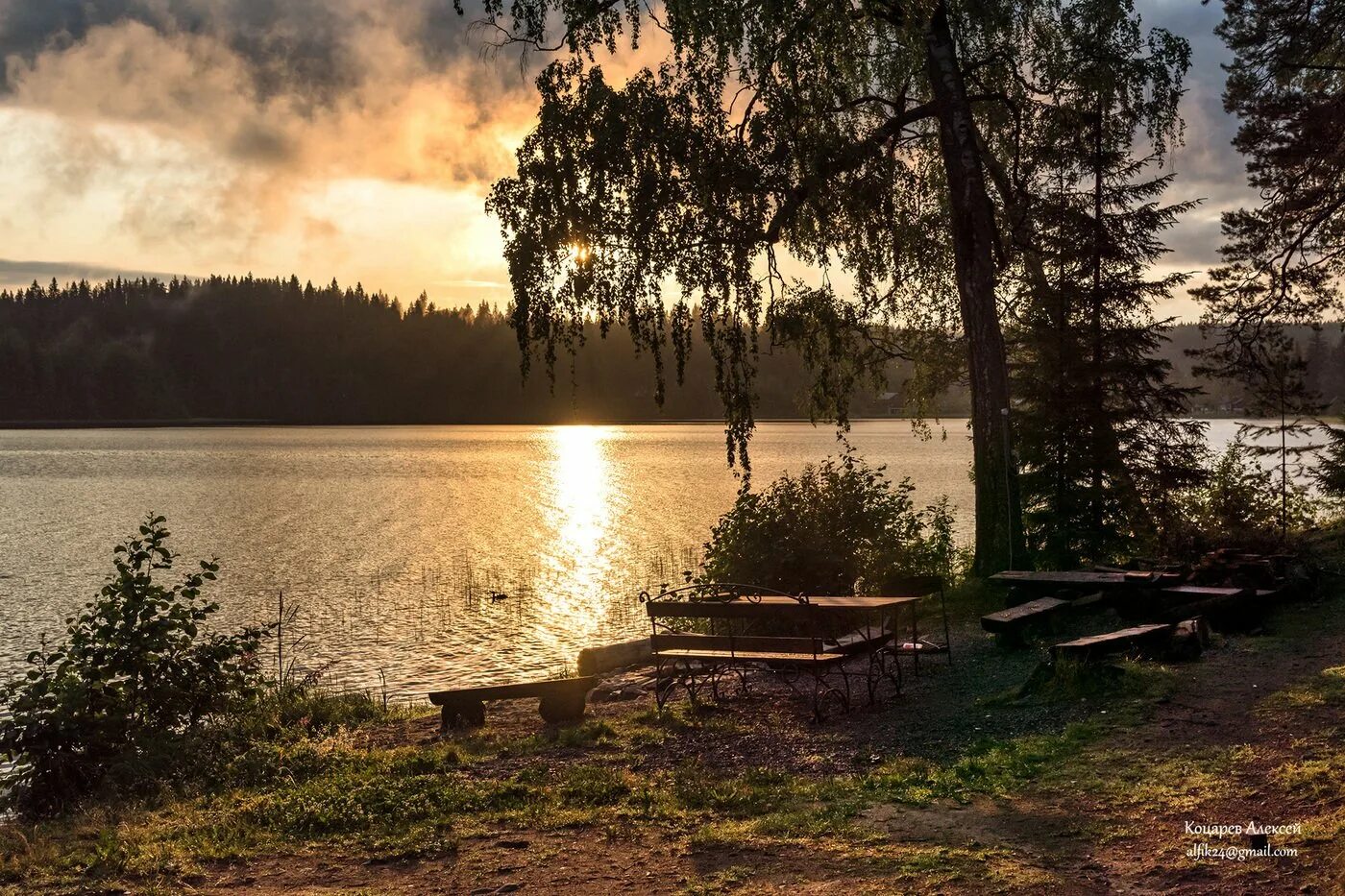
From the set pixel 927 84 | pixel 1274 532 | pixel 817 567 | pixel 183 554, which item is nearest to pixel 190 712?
pixel 817 567

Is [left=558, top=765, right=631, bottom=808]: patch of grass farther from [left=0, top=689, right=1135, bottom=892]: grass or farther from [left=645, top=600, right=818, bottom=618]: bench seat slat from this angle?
[left=645, top=600, right=818, bottom=618]: bench seat slat

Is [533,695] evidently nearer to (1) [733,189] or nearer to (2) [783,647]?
(2) [783,647]

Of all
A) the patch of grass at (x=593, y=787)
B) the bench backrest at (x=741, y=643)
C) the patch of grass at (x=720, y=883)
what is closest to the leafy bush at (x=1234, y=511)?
the bench backrest at (x=741, y=643)

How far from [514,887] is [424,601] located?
20.8 meters

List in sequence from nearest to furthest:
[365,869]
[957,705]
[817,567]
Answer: [365,869]
[957,705]
[817,567]

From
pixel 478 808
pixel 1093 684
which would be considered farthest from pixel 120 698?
pixel 1093 684

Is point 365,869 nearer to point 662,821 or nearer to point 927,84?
point 662,821

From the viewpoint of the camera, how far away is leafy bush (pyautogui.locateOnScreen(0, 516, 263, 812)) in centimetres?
1002

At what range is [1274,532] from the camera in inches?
731

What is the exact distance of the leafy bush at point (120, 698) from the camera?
10016 millimetres

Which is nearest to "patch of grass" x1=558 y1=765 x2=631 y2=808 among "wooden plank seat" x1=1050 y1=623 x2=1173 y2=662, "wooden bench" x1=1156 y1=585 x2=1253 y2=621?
"wooden plank seat" x1=1050 y1=623 x2=1173 y2=662

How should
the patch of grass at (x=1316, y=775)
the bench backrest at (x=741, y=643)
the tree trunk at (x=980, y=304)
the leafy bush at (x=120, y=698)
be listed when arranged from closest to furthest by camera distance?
the patch of grass at (x=1316, y=775)
the leafy bush at (x=120, y=698)
the bench backrest at (x=741, y=643)
the tree trunk at (x=980, y=304)

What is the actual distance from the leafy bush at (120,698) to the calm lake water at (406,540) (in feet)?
18.8

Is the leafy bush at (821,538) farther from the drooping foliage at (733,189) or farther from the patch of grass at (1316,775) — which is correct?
the patch of grass at (1316,775)
